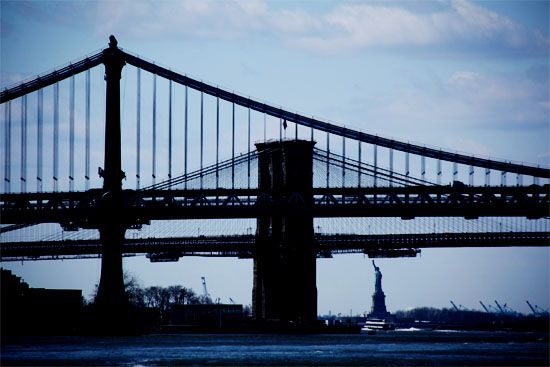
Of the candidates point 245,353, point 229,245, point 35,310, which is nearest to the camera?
point 245,353

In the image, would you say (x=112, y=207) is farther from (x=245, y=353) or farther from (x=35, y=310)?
Answer: (x=245, y=353)

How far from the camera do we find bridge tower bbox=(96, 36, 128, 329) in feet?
306

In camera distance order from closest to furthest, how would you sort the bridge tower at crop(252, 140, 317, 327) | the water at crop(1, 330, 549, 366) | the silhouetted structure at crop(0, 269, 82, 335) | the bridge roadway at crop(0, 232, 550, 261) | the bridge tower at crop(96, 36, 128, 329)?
1. the water at crop(1, 330, 549, 366)
2. the bridge tower at crop(96, 36, 128, 329)
3. the silhouetted structure at crop(0, 269, 82, 335)
4. the bridge tower at crop(252, 140, 317, 327)
5. the bridge roadway at crop(0, 232, 550, 261)

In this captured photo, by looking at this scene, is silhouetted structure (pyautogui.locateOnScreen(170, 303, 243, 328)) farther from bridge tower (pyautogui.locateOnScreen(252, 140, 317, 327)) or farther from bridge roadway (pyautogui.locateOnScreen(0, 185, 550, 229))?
bridge roadway (pyautogui.locateOnScreen(0, 185, 550, 229))

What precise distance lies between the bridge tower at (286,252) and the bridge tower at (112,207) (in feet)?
74.9

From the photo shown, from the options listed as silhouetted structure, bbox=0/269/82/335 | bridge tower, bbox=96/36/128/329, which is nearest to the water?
bridge tower, bbox=96/36/128/329

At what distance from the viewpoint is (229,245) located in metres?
130

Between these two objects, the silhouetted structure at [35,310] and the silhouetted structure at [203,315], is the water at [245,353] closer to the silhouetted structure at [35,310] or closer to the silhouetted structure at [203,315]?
the silhouetted structure at [35,310]

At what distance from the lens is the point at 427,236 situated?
127188mm

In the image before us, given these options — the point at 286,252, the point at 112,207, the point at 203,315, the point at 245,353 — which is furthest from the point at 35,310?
the point at 203,315

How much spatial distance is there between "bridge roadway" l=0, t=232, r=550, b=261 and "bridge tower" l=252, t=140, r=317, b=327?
379 cm

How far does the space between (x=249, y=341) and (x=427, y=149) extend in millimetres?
16714

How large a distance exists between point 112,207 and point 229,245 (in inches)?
1444

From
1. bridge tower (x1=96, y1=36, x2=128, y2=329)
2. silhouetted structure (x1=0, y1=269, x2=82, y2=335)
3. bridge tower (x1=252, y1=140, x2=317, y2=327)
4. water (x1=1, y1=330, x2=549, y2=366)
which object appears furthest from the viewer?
bridge tower (x1=252, y1=140, x2=317, y2=327)
